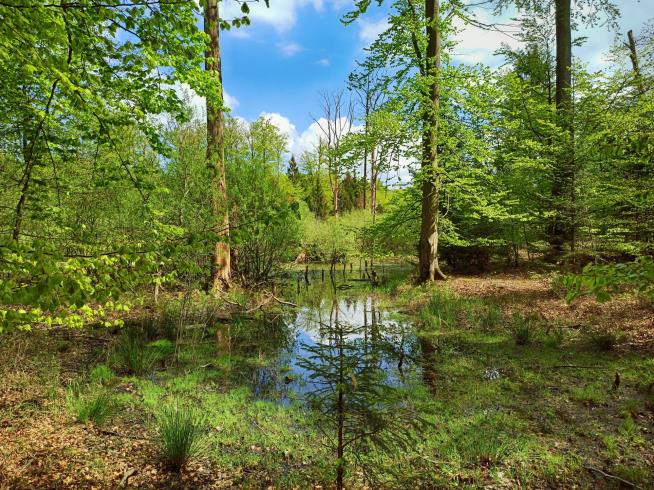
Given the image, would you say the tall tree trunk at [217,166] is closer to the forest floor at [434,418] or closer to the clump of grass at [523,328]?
the forest floor at [434,418]

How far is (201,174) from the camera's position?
1005cm

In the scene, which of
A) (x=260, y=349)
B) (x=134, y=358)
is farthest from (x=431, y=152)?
(x=134, y=358)

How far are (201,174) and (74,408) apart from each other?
22.3 feet

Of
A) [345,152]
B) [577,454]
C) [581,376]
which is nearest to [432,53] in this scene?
[345,152]

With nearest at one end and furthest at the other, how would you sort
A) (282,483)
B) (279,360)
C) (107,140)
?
(282,483) → (107,140) → (279,360)

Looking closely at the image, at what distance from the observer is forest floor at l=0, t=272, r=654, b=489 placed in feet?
11.2

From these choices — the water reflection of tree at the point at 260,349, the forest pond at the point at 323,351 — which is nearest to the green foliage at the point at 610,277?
the forest pond at the point at 323,351

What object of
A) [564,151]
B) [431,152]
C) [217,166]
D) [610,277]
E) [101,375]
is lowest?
[101,375]

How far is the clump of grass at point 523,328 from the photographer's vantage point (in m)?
7.26

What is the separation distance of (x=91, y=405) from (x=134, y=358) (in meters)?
2.15

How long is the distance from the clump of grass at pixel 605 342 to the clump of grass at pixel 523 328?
1023 millimetres

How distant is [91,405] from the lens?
4387 mm

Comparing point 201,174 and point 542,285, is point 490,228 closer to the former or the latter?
point 542,285

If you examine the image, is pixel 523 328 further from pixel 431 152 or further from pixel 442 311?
pixel 431 152
